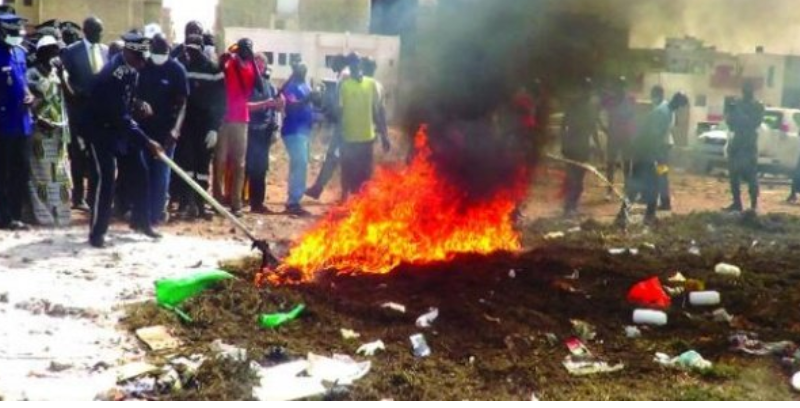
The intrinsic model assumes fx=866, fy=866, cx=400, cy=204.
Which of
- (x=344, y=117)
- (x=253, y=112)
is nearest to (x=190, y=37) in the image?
(x=253, y=112)

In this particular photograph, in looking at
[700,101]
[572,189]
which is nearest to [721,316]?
[572,189]

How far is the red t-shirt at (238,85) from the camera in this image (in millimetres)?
8961

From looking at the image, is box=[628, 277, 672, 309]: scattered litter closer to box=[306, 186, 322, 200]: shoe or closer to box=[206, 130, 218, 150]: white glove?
box=[206, 130, 218, 150]: white glove

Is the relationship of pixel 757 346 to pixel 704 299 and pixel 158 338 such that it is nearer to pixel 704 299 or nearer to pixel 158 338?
pixel 704 299

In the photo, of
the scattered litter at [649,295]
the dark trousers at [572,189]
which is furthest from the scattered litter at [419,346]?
the dark trousers at [572,189]

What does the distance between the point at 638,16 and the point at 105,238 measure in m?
5.21

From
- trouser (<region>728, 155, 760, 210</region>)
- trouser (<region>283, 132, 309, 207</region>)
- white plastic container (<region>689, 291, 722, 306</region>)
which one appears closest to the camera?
white plastic container (<region>689, 291, 722, 306</region>)

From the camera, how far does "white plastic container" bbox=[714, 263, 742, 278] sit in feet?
23.3

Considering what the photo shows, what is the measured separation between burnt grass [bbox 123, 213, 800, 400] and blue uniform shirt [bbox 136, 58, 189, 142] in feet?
6.60

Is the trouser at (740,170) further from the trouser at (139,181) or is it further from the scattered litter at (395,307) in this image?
the trouser at (139,181)

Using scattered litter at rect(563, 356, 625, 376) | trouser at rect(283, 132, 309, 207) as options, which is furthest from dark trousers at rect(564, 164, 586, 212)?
scattered litter at rect(563, 356, 625, 376)

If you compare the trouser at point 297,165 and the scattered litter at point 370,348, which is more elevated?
the trouser at point 297,165

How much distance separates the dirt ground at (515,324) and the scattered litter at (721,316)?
2.3 inches

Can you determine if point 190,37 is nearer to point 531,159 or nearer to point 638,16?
point 531,159
